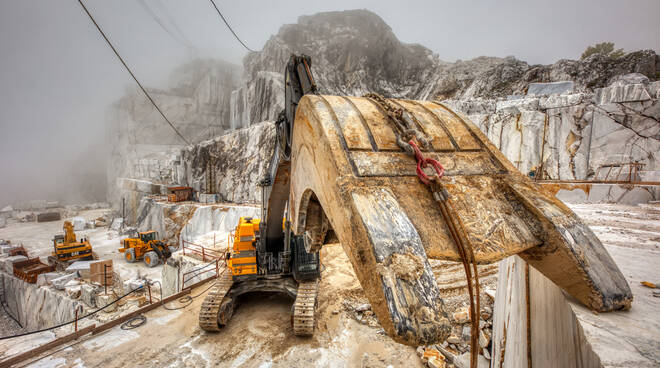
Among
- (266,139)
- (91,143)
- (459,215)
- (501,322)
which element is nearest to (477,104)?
(266,139)

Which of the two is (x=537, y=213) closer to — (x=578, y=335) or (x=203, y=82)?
(x=578, y=335)

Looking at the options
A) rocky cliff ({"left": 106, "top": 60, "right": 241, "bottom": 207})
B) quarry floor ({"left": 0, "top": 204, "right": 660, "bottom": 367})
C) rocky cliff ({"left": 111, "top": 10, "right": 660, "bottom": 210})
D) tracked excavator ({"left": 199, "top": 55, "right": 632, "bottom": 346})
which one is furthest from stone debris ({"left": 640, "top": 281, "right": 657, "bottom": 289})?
rocky cliff ({"left": 106, "top": 60, "right": 241, "bottom": 207})

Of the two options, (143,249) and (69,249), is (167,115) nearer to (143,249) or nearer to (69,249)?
(69,249)

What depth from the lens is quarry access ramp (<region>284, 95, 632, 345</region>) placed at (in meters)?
1.36

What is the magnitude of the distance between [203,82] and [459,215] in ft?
208

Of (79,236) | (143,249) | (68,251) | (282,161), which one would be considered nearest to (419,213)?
(282,161)

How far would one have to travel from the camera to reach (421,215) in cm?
181

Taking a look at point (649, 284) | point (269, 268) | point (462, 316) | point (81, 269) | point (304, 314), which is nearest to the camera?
point (649, 284)

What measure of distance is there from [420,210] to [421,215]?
45 mm

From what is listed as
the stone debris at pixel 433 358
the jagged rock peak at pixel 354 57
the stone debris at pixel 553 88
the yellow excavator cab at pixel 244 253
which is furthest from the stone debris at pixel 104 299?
the jagged rock peak at pixel 354 57

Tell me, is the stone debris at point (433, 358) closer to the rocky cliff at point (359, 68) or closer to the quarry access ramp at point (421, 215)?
the quarry access ramp at point (421, 215)

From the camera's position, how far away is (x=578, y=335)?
58.6 inches

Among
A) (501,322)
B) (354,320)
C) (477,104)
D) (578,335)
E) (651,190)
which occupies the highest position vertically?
(477,104)

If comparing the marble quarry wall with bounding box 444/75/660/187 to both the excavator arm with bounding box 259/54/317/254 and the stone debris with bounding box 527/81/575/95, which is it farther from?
the excavator arm with bounding box 259/54/317/254
